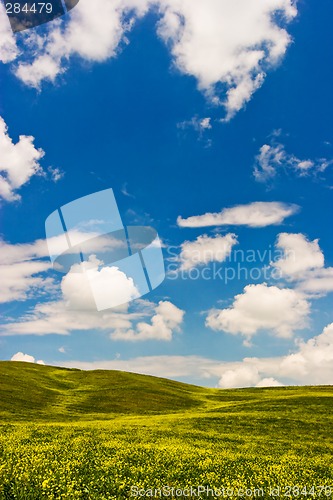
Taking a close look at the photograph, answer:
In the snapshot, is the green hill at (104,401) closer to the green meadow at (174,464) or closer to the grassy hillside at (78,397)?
the grassy hillside at (78,397)

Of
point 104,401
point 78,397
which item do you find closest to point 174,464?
point 104,401

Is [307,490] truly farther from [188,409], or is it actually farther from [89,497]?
[188,409]

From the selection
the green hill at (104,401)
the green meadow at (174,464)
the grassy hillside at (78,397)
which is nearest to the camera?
the green meadow at (174,464)

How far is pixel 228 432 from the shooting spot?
135ft

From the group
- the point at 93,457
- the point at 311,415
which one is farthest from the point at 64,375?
the point at 93,457

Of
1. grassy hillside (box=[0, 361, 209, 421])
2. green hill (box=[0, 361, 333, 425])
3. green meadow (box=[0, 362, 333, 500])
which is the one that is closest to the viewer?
green meadow (box=[0, 362, 333, 500])

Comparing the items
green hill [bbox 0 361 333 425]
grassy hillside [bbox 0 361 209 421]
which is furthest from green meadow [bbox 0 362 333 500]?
grassy hillside [bbox 0 361 209 421]

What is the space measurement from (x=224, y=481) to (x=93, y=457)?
19.8 feet

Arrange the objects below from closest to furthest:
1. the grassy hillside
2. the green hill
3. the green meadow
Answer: the green meadow < the green hill < the grassy hillside

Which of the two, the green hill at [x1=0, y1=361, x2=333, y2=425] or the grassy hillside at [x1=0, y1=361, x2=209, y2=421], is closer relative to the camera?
the green hill at [x1=0, y1=361, x2=333, y2=425]

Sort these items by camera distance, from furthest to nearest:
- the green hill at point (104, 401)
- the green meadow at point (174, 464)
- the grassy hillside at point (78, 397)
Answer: the grassy hillside at point (78, 397) < the green hill at point (104, 401) < the green meadow at point (174, 464)

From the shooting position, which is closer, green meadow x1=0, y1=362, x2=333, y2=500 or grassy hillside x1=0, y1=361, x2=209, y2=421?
green meadow x1=0, y1=362, x2=333, y2=500

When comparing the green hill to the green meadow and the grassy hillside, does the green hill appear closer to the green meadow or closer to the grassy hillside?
the grassy hillside

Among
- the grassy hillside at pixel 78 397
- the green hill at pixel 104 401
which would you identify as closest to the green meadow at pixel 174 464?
the green hill at pixel 104 401
